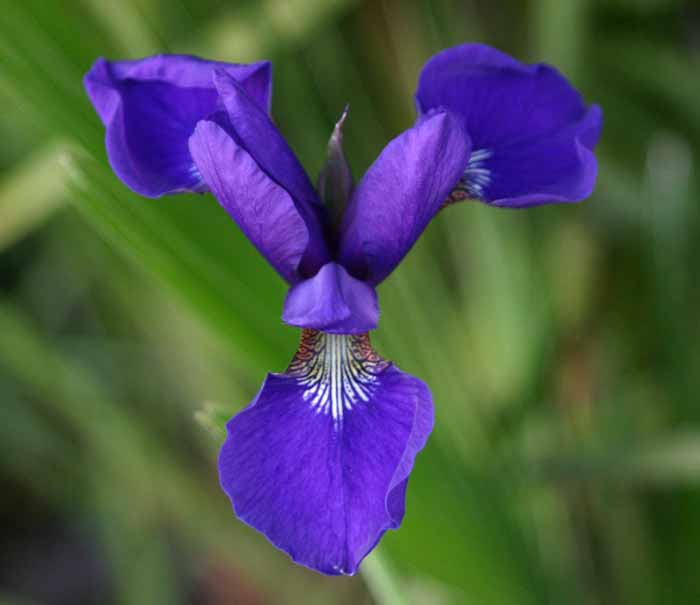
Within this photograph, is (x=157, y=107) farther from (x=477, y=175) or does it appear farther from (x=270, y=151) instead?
(x=477, y=175)

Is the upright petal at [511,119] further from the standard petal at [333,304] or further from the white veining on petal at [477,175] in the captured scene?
the standard petal at [333,304]

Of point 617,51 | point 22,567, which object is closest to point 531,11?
point 617,51

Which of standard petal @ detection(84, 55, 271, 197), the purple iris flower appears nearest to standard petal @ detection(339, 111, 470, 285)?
the purple iris flower

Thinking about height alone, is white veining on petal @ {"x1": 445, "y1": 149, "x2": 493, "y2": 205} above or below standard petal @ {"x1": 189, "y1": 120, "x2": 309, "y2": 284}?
below

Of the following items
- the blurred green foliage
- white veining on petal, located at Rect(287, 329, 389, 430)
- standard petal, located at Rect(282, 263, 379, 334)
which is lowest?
the blurred green foliage

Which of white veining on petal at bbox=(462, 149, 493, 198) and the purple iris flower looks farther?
white veining on petal at bbox=(462, 149, 493, 198)

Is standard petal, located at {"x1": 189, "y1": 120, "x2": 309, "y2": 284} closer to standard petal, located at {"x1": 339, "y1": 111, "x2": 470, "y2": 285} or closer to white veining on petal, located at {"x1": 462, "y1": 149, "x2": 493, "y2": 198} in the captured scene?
standard petal, located at {"x1": 339, "y1": 111, "x2": 470, "y2": 285}

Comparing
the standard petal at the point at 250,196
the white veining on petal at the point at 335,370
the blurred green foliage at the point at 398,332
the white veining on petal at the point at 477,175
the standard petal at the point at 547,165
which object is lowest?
the blurred green foliage at the point at 398,332

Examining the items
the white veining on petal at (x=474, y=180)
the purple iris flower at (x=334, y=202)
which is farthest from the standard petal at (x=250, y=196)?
the white veining on petal at (x=474, y=180)
